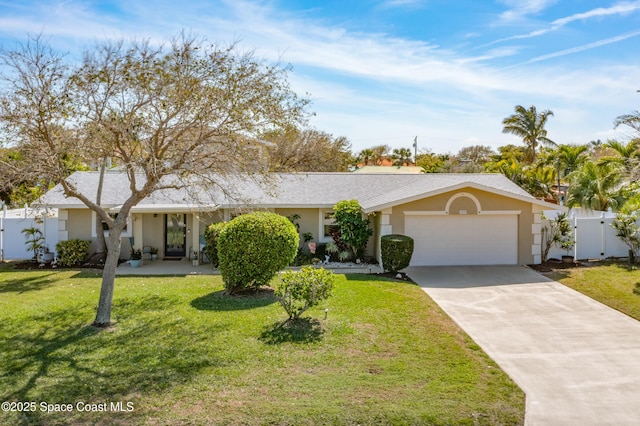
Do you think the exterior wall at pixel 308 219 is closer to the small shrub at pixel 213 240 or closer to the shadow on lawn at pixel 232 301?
the small shrub at pixel 213 240

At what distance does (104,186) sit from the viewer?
63.6 ft

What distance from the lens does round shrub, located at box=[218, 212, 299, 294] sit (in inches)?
474

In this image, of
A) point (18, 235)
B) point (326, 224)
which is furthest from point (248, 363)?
point (18, 235)

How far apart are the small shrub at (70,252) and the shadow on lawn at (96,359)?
23.0ft

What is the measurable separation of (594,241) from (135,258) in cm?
1751

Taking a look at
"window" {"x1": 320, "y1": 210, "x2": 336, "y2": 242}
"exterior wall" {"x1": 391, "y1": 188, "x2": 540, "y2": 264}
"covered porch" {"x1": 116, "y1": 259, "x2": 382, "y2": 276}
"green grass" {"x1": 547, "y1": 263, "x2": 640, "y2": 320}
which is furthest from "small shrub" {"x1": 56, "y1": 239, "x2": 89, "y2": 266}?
"green grass" {"x1": 547, "y1": 263, "x2": 640, "y2": 320}

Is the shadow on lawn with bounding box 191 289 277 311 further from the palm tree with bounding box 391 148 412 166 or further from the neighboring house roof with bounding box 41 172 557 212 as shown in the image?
the palm tree with bounding box 391 148 412 166

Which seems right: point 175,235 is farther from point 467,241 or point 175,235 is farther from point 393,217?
point 467,241

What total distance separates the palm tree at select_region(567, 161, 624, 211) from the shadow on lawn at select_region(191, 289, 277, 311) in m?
16.3

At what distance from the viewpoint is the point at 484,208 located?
16.8 m

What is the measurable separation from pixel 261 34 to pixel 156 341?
281 inches

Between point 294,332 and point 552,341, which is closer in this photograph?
point 552,341

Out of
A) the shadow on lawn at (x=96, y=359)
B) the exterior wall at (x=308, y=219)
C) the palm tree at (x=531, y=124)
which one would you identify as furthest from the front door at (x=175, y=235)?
Result: the palm tree at (x=531, y=124)

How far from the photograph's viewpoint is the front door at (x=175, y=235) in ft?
61.3
